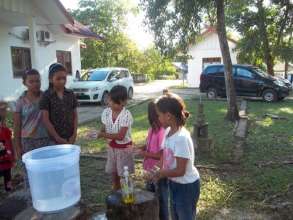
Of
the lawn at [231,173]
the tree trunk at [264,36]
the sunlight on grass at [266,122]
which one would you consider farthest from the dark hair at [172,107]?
the tree trunk at [264,36]

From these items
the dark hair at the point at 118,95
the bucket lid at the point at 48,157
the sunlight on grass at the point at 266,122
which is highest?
the dark hair at the point at 118,95

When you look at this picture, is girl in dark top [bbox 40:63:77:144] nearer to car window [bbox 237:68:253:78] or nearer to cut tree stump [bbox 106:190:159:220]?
cut tree stump [bbox 106:190:159:220]

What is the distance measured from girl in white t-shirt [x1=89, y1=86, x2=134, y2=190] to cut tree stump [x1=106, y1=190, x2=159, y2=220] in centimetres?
76

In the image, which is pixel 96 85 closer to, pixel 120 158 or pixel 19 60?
pixel 19 60

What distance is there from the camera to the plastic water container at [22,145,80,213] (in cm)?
319

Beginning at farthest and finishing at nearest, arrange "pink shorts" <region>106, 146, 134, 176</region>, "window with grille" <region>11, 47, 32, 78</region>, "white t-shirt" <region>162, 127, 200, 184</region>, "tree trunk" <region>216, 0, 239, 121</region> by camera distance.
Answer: "window with grille" <region>11, 47, 32, 78</region> < "tree trunk" <region>216, 0, 239, 121</region> < "pink shorts" <region>106, 146, 134, 176</region> < "white t-shirt" <region>162, 127, 200, 184</region>

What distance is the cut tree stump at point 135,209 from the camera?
11.1 ft

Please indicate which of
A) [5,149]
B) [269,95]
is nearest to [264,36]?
[269,95]

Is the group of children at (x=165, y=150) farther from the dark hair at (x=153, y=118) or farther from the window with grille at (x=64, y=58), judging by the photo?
the window with grille at (x=64, y=58)

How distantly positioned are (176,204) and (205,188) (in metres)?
2.23

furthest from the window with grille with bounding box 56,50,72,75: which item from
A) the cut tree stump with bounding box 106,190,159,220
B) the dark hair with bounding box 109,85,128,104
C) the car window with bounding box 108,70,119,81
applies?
the cut tree stump with bounding box 106,190,159,220

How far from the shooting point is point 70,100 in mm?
4035

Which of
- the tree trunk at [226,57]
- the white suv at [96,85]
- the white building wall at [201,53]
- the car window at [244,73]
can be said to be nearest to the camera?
the tree trunk at [226,57]

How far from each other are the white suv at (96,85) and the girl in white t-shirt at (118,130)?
10.9 metres
